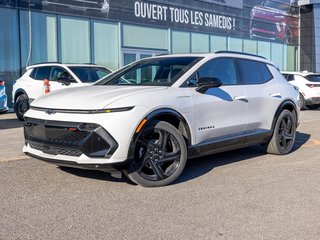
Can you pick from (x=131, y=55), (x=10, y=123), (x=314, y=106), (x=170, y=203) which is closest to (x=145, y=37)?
(x=131, y=55)

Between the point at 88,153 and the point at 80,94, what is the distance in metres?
0.85

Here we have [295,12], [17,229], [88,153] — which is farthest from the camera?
[295,12]

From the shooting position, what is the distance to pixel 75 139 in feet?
16.1

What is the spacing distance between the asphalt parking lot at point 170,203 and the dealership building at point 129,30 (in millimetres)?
10490

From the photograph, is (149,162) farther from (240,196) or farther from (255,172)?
(255,172)

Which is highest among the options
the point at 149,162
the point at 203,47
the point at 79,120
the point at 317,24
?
the point at 317,24

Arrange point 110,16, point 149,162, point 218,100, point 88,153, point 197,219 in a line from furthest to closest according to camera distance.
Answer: point 110,16, point 218,100, point 149,162, point 88,153, point 197,219

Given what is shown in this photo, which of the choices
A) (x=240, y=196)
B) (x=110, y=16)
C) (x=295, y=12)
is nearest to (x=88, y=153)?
(x=240, y=196)

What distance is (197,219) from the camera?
4246mm

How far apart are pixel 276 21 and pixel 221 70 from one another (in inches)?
964

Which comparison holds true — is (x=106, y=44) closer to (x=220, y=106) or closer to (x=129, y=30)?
(x=129, y=30)

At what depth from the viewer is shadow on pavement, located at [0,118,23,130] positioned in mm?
11013

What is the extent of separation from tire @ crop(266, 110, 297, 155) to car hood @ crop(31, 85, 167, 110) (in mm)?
2596

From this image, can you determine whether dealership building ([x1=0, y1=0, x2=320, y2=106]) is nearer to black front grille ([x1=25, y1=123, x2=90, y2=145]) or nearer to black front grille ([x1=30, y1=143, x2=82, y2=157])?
black front grille ([x1=25, y1=123, x2=90, y2=145])
